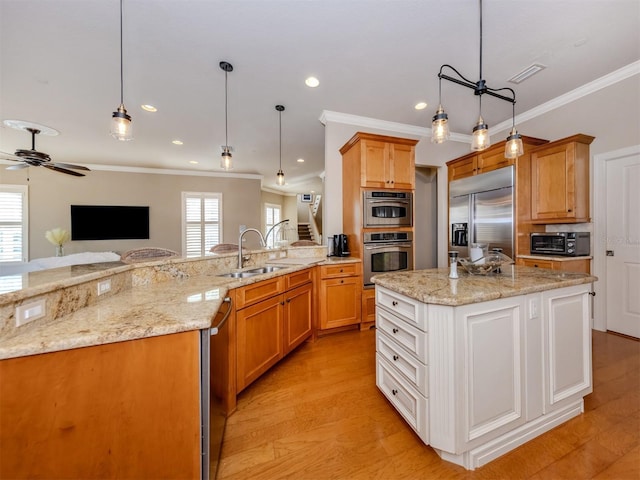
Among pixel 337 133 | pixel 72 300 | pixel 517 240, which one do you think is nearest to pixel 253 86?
pixel 337 133

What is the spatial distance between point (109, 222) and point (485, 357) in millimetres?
7798

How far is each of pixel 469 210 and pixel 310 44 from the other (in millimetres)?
3072

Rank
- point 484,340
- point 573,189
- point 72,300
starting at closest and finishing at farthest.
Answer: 1. point 72,300
2. point 484,340
3. point 573,189

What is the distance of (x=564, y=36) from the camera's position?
2.14 m

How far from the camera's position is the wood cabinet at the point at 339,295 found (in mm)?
2803

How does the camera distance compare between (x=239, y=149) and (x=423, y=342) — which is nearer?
(x=423, y=342)

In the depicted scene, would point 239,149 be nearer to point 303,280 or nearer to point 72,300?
point 303,280

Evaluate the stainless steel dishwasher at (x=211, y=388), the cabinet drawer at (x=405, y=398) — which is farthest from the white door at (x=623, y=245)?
the stainless steel dishwasher at (x=211, y=388)

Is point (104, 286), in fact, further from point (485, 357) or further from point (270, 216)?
point (270, 216)

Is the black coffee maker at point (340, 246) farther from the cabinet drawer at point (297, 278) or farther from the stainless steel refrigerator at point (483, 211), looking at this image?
the stainless steel refrigerator at point (483, 211)

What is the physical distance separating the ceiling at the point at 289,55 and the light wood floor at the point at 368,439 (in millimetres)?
2954

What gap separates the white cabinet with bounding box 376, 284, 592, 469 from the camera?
3.93 feet

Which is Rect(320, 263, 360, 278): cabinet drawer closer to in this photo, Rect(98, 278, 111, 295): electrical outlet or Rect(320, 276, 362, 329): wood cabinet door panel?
Rect(320, 276, 362, 329): wood cabinet door panel

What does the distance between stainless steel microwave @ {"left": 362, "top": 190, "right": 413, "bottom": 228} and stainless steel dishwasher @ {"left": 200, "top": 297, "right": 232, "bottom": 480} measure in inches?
82.4
